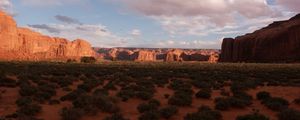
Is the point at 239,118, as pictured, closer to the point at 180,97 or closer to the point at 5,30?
the point at 180,97

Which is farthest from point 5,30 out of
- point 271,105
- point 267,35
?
point 271,105

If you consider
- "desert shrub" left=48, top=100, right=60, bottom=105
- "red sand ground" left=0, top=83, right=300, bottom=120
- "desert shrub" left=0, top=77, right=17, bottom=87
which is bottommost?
"red sand ground" left=0, top=83, right=300, bottom=120

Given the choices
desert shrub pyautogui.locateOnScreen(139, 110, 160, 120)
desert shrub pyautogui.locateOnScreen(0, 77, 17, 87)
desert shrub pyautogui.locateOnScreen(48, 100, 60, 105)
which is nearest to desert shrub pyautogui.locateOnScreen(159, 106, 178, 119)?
desert shrub pyautogui.locateOnScreen(139, 110, 160, 120)

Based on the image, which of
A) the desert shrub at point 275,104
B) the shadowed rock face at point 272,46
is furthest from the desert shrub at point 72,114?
the shadowed rock face at point 272,46

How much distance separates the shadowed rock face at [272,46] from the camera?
3801 inches

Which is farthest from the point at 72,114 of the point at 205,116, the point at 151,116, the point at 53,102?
the point at 205,116

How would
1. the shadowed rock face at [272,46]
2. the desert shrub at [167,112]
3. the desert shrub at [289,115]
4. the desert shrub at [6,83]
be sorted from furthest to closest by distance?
the shadowed rock face at [272,46] → the desert shrub at [6,83] → the desert shrub at [167,112] → the desert shrub at [289,115]

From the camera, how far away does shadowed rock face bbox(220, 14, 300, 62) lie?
9656 cm

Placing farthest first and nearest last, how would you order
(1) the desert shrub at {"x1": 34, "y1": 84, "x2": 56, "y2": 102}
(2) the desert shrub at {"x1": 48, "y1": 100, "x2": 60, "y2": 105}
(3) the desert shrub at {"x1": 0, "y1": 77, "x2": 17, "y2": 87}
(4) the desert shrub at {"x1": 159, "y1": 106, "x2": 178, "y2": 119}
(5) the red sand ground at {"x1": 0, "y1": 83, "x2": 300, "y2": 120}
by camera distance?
(3) the desert shrub at {"x1": 0, "y1": 77, "x2": 17, "y2": 87} → (1) the desert shrub at {"x1": 34, "y1": 84, "x2": 56, "y2": 102} → (2) the desert shrub at {"x1": 48, "y1": 100, "x2": 60, "y2": 105} → (5) the red sand ground at {"x1": 0, "y1": 83, "x2": 300, "y2": 120} → (4) the desert shrub at {"x1": 159, "y1": 106, "x2": 178, "y2": 119}

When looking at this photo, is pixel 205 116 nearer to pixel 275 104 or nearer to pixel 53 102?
pixel 275 104

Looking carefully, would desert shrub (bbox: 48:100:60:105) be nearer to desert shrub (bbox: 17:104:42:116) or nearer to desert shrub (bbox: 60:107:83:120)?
desert shrub (bbox: 17:104:42:116)

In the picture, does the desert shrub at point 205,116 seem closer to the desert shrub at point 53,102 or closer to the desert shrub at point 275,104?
the desert shrub at point 275,104

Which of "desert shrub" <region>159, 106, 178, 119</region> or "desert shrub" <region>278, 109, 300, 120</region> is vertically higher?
"desert shrub" <region>278, 109, 300, 120</region>

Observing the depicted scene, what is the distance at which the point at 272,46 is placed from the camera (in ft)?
334
